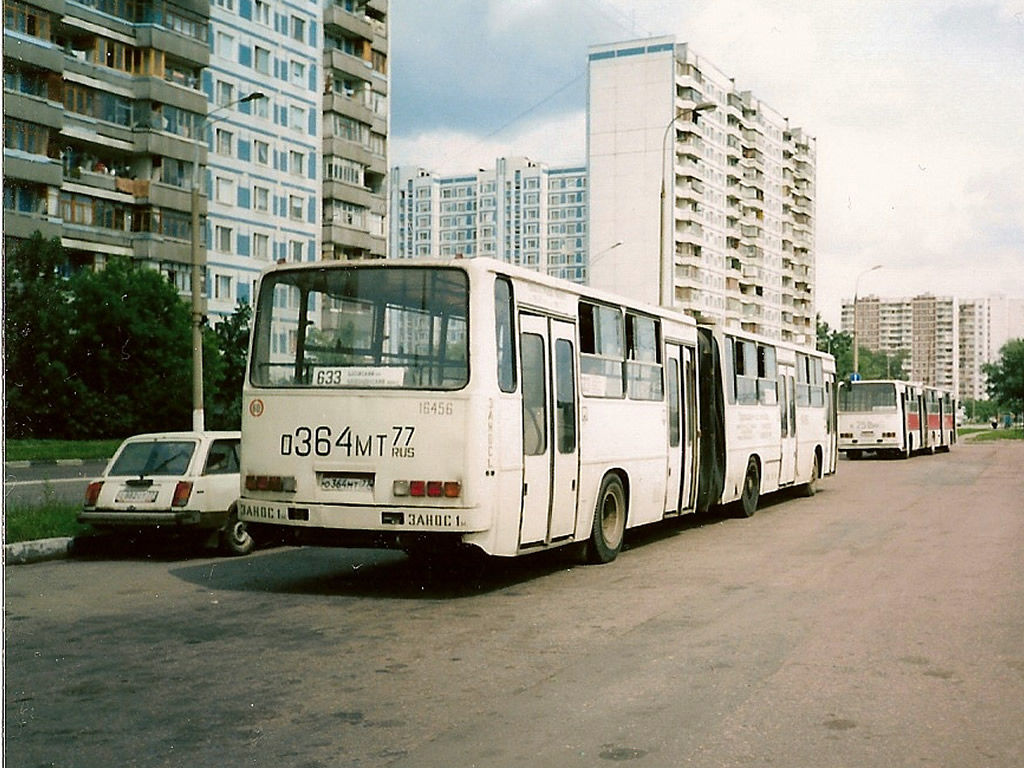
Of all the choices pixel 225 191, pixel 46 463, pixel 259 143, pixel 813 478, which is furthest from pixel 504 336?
pixel 259 143

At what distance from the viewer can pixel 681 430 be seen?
15.9m

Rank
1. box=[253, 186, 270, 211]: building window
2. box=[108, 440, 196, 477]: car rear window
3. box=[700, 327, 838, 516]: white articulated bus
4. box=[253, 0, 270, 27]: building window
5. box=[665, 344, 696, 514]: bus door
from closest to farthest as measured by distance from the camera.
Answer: box=[108, 440, 196, 477]: car rear window
box=[665, 344, 696, 514]: bus door
box=[700, 327, 838, 516]: white articulated bus
box=[253, 186, 270, 211]: building window
box=[253, 0, 270, 27]: building window

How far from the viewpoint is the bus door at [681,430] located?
50.8 feet

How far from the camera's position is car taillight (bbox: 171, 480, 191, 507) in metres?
13.1

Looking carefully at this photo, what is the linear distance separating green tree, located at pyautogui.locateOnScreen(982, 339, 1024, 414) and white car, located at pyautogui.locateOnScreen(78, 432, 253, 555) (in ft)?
340

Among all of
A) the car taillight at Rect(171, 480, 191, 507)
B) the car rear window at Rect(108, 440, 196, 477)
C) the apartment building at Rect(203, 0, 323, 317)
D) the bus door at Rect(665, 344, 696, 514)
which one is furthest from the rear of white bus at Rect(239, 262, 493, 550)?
the apartment building at Rect(203, 0, 323, 317)

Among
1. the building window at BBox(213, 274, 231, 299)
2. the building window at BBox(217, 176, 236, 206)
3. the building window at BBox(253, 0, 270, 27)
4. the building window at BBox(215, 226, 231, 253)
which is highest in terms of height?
the building window at BBox(253, 0, 270, 27)

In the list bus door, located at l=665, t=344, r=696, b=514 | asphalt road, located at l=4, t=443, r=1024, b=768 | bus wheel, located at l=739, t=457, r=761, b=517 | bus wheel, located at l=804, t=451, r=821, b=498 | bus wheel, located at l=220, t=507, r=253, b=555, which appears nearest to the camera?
asphalt road, located at l=4, t=443, r=1024, b=768

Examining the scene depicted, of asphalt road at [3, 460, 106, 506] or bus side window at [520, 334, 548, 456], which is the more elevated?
bus side window at [520, 334, 548, 456]

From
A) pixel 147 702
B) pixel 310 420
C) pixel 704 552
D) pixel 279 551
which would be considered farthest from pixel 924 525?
pixel 147 702

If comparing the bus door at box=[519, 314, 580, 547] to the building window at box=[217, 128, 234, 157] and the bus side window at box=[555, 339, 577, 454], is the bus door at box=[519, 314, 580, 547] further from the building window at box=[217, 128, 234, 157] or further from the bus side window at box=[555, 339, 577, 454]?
the building window at box=[217, 128, 234, 157]

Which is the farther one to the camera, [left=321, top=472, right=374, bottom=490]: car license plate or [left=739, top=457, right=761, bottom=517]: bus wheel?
[left=739, top=457, right=761, bottom=517]: bus wheel

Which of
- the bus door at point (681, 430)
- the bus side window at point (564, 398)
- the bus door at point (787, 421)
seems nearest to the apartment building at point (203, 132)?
the bus door at point (787, 421)

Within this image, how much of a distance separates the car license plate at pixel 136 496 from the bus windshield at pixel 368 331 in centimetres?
296
